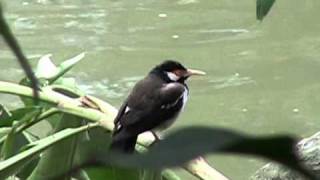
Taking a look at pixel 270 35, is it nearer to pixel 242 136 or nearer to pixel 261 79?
pixel 261 79

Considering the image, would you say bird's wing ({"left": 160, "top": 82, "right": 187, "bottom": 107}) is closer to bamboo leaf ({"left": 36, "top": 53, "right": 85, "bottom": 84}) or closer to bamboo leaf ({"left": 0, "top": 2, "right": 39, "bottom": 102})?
bamboo leaf ({"left": 36, "top": 53, "right": 85, "bottom": 84})

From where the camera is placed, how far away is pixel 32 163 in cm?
160

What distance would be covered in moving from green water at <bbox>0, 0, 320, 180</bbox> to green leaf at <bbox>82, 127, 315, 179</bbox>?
3.61 metres

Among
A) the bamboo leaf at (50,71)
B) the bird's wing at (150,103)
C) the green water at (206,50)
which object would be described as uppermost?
the bamboo leaf at (50,71)

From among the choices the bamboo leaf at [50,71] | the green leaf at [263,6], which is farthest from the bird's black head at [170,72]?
the green leaf at [263,6]

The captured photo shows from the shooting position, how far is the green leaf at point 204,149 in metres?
0.24

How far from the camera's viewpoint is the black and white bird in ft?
5.60

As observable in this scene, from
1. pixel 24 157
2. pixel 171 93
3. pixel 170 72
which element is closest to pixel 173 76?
pixel 170 72

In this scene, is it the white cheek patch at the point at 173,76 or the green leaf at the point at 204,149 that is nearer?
the green leaf at the point at 204,149

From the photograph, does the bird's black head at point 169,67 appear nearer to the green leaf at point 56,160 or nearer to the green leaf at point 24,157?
the green leaf at point 56,160

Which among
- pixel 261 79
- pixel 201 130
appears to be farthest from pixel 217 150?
pixel 261 79

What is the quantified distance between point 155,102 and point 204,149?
167cm

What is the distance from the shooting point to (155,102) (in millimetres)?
1912

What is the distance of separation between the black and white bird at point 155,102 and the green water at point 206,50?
180 cm
